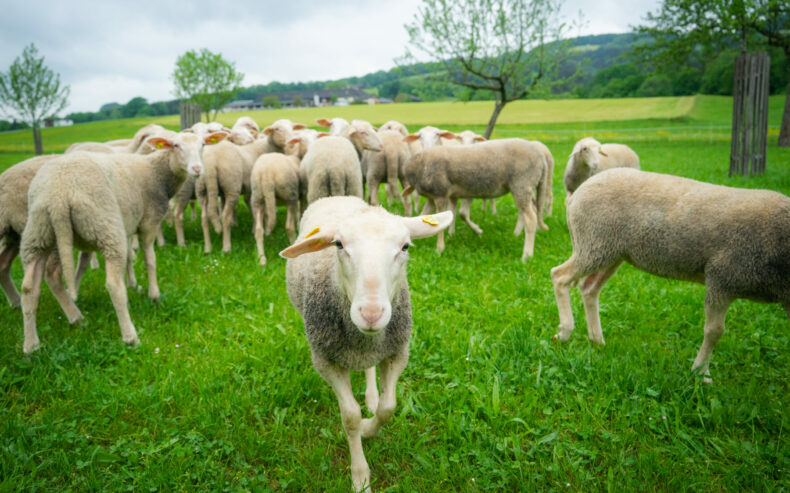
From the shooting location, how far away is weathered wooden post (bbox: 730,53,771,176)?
12477 millimetres

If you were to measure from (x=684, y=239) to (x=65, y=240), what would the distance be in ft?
15.6

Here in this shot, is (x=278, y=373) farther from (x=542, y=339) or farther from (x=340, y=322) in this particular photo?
(x=542, y=339)

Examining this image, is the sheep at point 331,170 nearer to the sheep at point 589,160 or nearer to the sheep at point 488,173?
the sheep at point 488,173

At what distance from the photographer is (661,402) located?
3.10 meters

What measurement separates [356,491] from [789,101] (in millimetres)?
24605

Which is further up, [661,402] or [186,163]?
[186,163]

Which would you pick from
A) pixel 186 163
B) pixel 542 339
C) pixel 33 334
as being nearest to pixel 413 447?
pixel 542 339

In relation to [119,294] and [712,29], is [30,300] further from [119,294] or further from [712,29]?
[712,29]

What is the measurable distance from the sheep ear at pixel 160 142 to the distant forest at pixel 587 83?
15.7 m

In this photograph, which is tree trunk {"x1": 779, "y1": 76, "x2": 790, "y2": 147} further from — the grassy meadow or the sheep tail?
the sheep tail

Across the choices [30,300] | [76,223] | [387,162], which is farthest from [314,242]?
[387,162]

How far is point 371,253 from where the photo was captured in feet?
6.49

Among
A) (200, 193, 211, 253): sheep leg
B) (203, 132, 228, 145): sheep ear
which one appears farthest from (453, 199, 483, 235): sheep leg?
(200, 193, 211, 253): sheep leg

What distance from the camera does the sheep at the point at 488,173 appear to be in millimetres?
6676
